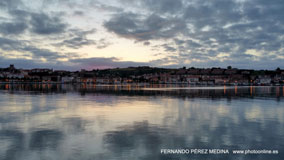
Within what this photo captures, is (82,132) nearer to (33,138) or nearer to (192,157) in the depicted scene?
(33,138)

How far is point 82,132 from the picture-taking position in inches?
640

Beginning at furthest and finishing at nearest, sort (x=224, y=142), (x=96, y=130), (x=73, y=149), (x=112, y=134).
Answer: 1. (x=96, y=130)
2. (x=112, y=134)
3. (x=224, y=142)
4. (x=73, y=149)

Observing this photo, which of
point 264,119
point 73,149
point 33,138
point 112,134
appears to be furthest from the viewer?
point 264,119

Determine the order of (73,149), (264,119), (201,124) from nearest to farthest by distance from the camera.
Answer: (73,149), (201,124), (264,119)

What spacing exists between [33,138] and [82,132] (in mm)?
2925

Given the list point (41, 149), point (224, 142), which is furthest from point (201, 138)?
point (41, 149)

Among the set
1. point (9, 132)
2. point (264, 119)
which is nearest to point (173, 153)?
point (9, 132)

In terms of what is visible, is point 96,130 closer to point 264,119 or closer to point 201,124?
point 201,124

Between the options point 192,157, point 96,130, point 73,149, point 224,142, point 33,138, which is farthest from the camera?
point 96,130

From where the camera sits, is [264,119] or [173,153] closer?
[173,153]

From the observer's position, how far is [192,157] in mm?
11281

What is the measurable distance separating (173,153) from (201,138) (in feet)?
11.6

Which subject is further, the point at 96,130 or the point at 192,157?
the point at 96,130

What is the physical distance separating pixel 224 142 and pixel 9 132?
13366mm
